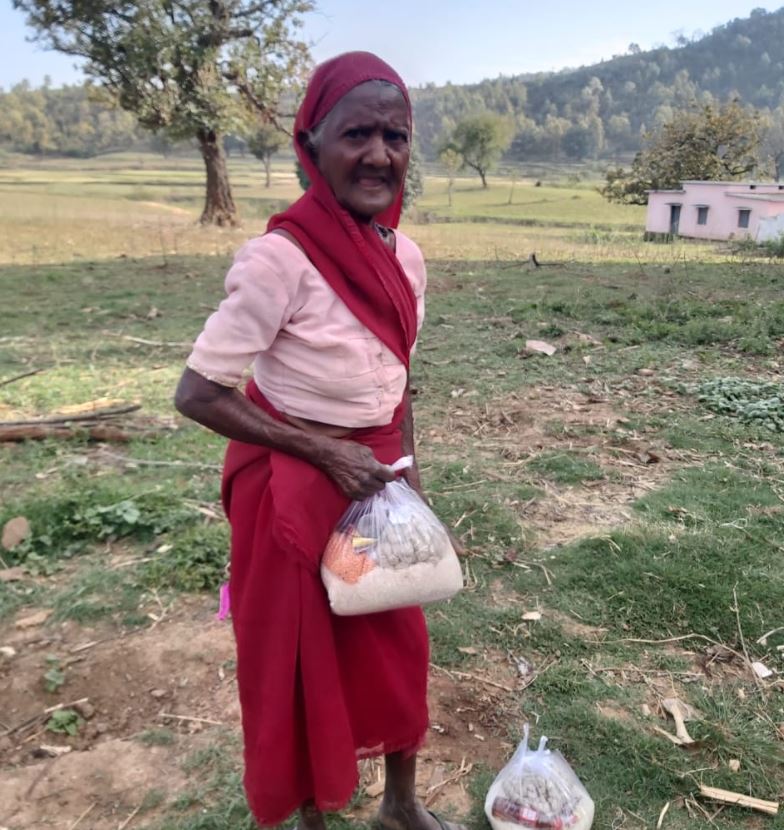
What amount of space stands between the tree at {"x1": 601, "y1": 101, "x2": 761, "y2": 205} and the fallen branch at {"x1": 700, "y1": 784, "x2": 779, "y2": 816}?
43.0 m

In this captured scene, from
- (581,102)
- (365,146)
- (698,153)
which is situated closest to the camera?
(365,146)

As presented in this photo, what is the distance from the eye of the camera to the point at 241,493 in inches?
69.1

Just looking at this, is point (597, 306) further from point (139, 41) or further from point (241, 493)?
point (139, 41)

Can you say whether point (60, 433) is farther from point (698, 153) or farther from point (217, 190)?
point (698, 153)

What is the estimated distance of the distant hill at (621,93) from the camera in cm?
11800

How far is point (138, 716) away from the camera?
2.64 meters

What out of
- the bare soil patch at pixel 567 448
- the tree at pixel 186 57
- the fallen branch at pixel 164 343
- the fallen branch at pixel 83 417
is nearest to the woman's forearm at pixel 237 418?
the bare soil patch at pixel 567 448

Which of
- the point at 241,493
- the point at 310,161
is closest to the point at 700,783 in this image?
the point at 241,493

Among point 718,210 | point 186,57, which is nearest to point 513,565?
point 186,57

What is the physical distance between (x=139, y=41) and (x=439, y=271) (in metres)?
12.3

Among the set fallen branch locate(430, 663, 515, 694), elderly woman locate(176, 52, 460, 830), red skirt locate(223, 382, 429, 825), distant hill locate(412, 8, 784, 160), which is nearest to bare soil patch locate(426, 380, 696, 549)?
fallen branch locate(430, 663, 515, 694)

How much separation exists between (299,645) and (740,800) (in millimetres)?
1529

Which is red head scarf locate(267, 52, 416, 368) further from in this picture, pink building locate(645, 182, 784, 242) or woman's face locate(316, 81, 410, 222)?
pink building locate(645, 182, 784, 242)

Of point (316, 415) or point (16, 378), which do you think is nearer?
point (316, 415)
